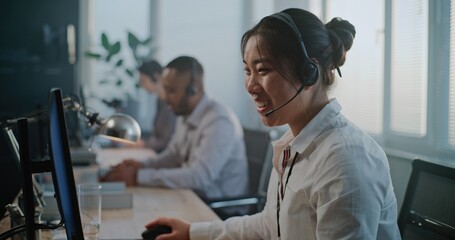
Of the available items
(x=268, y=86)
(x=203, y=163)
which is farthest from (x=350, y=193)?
(x=203, y=163)

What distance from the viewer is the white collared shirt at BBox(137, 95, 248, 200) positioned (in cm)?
239

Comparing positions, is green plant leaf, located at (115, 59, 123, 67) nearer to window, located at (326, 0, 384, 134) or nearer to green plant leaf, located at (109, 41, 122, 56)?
green plant leaf, located at (109, 41, 122, 56)

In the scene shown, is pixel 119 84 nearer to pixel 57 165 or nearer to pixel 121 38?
pixel 121 38

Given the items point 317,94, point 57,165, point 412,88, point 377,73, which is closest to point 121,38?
point 377,73

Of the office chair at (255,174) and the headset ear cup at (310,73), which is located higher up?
the headset ear cup at (310,73)

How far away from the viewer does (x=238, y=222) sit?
155 centimetres

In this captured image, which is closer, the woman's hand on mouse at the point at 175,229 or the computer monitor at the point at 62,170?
the computer monitor at the point at 62,170

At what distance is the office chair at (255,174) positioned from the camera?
232cm

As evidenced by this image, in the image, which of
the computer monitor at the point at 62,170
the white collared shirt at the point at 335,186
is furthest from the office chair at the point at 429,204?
the computer monitor at the point at 62,170

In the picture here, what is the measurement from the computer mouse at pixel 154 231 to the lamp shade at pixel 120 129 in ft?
1.10

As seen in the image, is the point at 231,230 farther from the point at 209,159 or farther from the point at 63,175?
the point at 209,159

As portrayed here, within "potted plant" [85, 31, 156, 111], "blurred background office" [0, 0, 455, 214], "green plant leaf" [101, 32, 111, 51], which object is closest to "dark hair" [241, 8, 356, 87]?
"blurred background office" [0, 0, 455, 214]

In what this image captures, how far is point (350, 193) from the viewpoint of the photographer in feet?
3.40

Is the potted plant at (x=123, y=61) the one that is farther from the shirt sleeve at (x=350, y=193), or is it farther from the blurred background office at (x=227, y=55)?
the shirt sleeve at (x=350, y=193)
